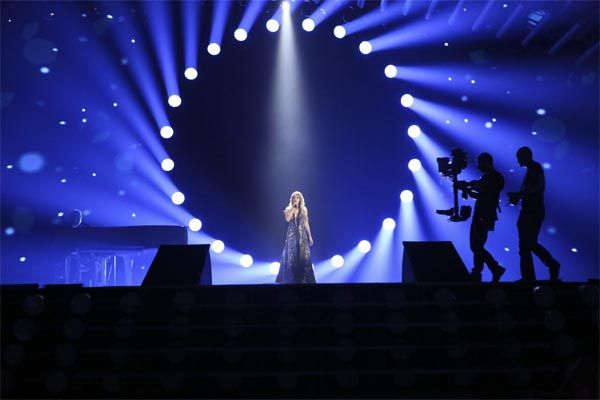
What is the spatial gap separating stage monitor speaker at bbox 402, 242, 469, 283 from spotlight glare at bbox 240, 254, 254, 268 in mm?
6108

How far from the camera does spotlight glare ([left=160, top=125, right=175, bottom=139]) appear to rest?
34.7 ft

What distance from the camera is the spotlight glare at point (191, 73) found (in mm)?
10750

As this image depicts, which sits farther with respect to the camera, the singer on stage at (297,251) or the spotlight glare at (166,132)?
the spotlight glare at (166,132)

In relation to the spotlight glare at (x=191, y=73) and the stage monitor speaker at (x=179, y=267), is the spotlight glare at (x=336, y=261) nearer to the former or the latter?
the spotlight glare at (x=191, y=73)

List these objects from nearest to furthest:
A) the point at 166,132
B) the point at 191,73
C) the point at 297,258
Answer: the point at 297,258
the point at 166,132
the point at 191,73

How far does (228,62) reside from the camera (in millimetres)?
10891

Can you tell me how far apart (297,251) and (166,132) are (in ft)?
14.4

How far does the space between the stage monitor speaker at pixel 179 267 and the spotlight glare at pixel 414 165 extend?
7087mm

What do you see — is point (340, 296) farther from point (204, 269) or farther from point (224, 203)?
point (224, 203)

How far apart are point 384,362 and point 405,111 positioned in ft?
27.5

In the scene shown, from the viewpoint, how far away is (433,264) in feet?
13.5

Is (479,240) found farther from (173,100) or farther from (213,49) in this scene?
(213,49)

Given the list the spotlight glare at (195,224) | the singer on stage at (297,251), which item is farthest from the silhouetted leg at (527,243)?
the spotlight glare at (195,224)

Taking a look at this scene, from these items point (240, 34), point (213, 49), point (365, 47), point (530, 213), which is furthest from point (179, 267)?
point (365, 47)
